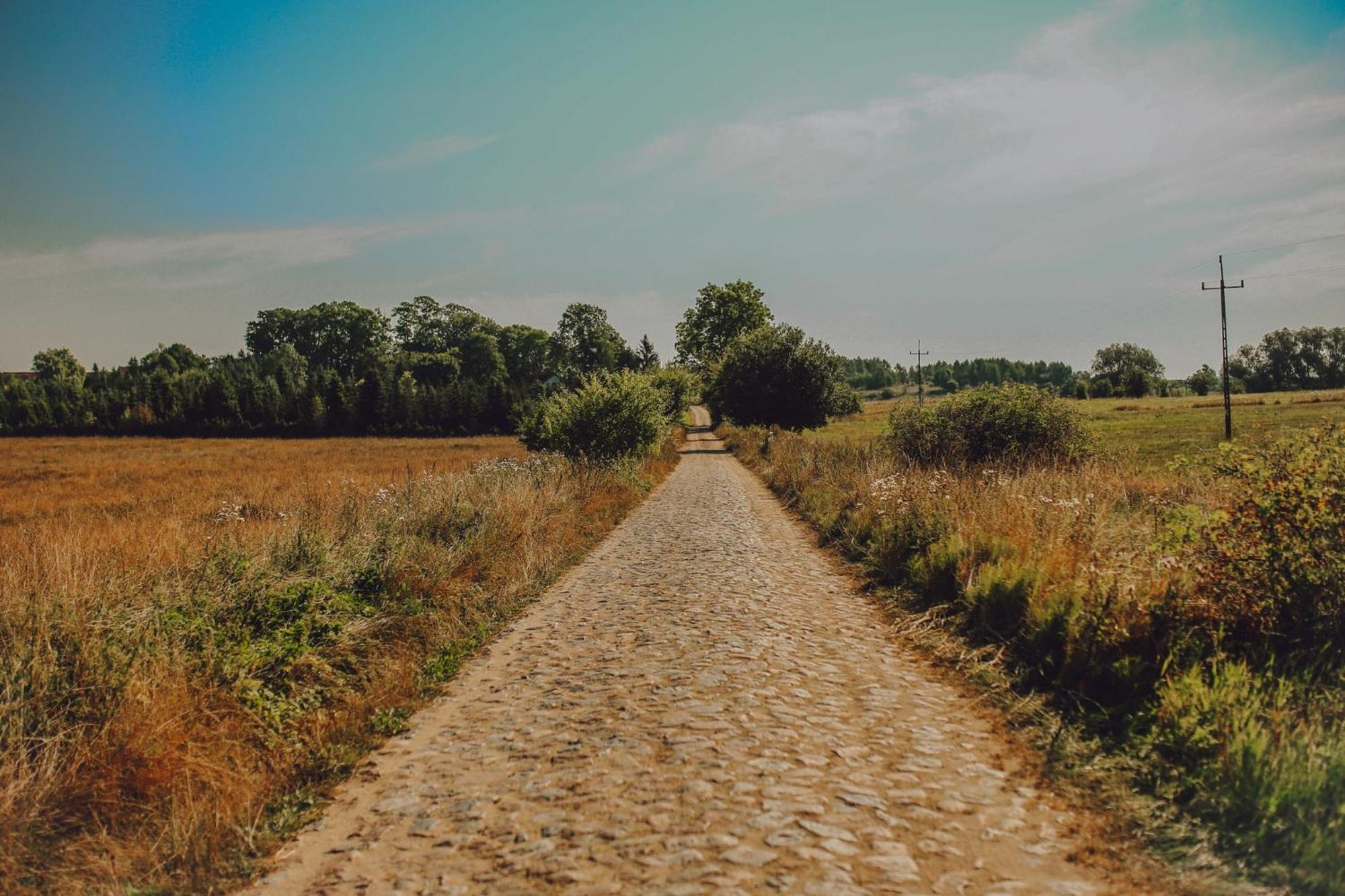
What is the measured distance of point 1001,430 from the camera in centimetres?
1666

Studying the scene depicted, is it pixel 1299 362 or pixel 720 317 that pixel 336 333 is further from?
pixel 1299 362

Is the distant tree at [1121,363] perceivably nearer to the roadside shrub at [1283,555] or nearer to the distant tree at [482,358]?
the distant tree at [482,358]

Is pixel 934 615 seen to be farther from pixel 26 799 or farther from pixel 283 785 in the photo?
pixel 26 799

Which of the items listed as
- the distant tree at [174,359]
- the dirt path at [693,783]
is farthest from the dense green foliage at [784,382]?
the distant tree at [174,359]

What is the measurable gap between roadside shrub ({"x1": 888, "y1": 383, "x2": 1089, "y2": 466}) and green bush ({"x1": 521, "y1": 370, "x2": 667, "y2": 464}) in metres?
10.5

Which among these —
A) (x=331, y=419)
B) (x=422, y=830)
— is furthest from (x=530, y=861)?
(x=331, y=419)

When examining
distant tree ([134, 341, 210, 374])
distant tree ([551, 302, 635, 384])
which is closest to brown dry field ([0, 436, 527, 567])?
distant tree ([551, 302, 635, 384])

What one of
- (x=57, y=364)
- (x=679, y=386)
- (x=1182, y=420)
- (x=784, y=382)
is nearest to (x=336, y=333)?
(x=57, y=364)

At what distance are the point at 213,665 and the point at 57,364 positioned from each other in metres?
182

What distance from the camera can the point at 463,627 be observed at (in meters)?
8.29

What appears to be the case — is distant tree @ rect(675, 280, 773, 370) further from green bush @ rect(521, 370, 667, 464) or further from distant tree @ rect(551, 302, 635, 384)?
green bush @ rect(521, 370, 667, 464)

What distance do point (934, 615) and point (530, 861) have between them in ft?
20.4

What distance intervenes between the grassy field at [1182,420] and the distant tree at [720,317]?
1612 centimetres

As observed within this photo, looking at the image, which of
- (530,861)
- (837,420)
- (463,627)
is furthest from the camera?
(837,420)
